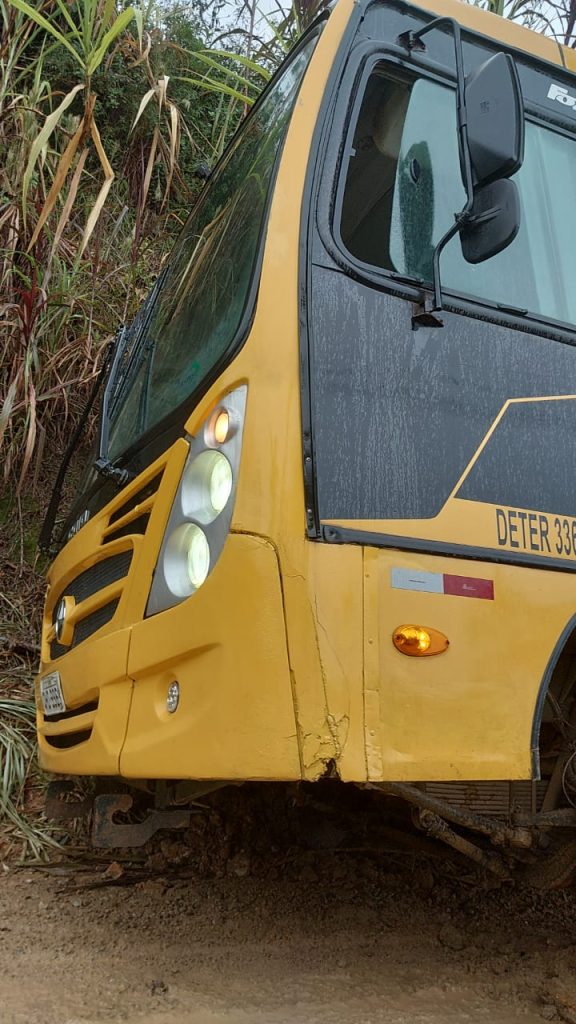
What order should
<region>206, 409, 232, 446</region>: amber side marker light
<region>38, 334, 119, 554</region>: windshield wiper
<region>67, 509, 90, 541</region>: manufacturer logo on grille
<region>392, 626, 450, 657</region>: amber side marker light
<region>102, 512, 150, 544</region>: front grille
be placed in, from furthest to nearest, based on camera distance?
<region>38, 334, 119, 554</region>: windshield wiper
<region>67, 509, 90, 541</region>: manufacturer logo on grille
<region>102, 512, 150, 544</region>: front grille
<region>206, 409, 232, 446</region>: amber side marker light
<region>392, 626, 450, 657</region>: amber side marker light

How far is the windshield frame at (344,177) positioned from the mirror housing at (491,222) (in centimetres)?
17

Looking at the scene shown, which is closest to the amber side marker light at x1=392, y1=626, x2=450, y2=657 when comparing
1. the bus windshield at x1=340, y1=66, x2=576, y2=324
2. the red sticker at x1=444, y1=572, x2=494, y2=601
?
the red sticker at x1=444, y1=572, x2=494, y2=601

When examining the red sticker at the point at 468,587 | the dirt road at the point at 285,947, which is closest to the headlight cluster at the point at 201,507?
the red sticker at the point at 468,587

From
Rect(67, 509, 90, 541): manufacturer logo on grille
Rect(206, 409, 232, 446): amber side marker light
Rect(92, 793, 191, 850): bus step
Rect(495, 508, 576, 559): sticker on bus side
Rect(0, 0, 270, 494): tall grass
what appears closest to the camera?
Rect(206, 409, 232, 446): amber side marker light

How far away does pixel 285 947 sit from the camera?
2.53 m

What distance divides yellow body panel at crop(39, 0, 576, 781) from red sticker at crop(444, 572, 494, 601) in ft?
0.06

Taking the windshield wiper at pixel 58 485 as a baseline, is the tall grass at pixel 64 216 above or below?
above

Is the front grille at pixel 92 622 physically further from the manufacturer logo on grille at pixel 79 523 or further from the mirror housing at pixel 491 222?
the mirror housing at pixel 491 222

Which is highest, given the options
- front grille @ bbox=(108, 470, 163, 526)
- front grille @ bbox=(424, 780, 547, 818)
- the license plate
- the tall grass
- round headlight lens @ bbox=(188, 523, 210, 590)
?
the tall grass

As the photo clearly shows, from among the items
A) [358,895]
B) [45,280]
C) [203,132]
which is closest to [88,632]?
[358,895]

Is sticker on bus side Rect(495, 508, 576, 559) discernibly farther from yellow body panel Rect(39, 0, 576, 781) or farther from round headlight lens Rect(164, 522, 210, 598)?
round headlight lens Rect(164, 522, 210, 598)

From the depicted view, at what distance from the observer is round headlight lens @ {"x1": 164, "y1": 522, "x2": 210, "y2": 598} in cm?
200

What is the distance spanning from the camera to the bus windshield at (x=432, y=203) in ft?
7.50

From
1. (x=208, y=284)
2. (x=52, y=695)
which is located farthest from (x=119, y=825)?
(x=208, y=284)
